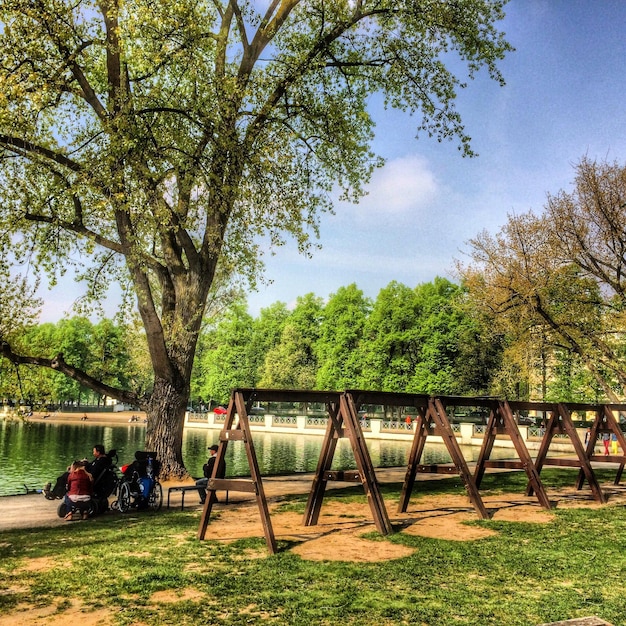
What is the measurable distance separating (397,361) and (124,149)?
50.5 metres

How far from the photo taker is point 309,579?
7.37m

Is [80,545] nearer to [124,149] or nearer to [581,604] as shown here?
[581,604]

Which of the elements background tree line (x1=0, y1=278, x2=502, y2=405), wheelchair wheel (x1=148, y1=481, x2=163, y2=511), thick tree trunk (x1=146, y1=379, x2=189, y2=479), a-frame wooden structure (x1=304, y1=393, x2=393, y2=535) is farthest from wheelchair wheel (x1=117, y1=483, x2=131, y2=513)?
background tree line (x1=0, y1=278, x2=502, y2=405)

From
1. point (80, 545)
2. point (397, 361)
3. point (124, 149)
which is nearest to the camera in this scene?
point (80, 545)

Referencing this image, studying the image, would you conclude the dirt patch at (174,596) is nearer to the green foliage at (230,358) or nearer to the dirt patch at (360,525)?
the dirt patch at (360,525)

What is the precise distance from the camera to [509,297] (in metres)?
22.0

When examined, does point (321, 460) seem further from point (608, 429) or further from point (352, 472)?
point (608, 429)

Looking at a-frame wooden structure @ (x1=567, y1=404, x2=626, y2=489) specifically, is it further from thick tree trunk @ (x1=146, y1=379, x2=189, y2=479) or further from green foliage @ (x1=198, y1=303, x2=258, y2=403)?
green foliage @ (x1=198, y1=303, x2=258, y2=403)

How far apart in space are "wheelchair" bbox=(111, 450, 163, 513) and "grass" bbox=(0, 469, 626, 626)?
5.79ft

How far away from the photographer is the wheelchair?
12.6 metres

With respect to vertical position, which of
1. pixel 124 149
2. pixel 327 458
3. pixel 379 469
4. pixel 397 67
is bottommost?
pixel 379 469

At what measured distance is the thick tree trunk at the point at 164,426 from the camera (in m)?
17.2

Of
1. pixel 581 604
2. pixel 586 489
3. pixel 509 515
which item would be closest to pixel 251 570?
pixel 581 604

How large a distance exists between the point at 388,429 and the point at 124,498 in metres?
42.9
